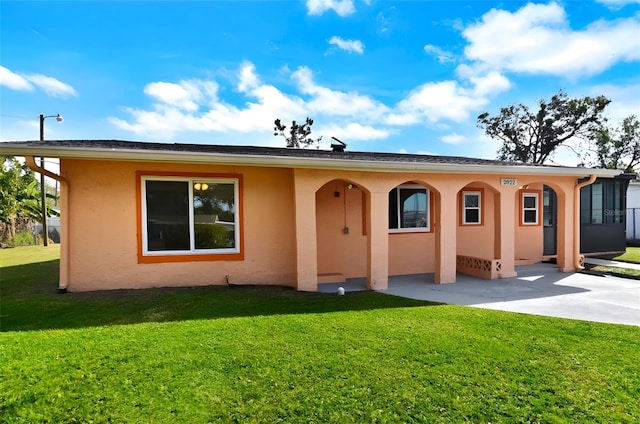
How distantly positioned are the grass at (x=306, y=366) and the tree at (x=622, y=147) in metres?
33.0

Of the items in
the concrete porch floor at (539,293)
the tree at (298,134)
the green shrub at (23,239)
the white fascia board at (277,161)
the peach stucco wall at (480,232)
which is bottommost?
the concrete porch floor at (539,293)

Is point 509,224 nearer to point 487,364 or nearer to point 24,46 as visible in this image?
point 487,364

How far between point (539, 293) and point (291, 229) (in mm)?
5778

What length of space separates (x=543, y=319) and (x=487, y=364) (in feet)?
7.71

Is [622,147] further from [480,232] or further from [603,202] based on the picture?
[480,232]

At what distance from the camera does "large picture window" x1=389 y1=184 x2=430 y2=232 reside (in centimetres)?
973

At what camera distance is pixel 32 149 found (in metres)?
5.50

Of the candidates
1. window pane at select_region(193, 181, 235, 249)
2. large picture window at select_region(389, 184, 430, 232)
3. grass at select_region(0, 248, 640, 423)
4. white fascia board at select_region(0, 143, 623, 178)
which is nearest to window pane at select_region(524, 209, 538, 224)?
white fascia board at select_region(0, 143, 623, 178)

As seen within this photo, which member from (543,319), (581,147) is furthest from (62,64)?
(581,147)

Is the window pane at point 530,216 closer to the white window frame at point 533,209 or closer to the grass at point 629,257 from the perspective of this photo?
the white window frame at point 533,209

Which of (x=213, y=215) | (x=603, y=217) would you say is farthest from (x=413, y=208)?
(x=603, y=217)

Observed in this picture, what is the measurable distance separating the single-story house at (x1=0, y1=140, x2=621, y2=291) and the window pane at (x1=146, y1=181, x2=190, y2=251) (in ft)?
0.07

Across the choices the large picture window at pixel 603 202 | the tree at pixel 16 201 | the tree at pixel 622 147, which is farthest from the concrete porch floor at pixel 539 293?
the tree at pixel 622 147

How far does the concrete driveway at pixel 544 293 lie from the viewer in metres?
5.97
